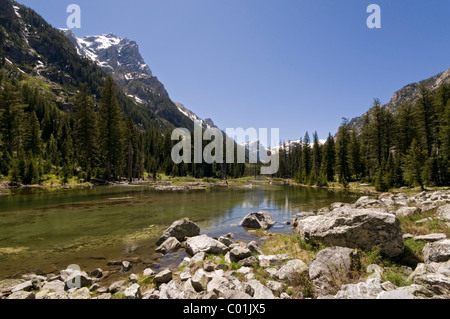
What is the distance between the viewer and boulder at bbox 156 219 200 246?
12875mm

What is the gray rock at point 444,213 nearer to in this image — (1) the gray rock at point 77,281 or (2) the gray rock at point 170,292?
(2) the gray rock at point 170,292

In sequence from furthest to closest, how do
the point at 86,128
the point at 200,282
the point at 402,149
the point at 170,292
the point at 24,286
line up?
the point at 86,128
the point at 402,149
the point at 24,286
the point at 200,282
the point at 170,292

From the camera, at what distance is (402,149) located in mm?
51594

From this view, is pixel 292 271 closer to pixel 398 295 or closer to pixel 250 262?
pixel 250 262

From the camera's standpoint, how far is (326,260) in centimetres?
709

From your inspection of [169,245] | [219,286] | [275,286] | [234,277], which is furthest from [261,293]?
[169,245]

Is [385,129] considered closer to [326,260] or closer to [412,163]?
[412,163]

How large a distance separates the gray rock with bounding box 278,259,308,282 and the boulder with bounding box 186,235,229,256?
13.7ft

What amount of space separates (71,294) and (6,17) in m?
271

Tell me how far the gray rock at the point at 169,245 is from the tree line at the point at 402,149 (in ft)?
129

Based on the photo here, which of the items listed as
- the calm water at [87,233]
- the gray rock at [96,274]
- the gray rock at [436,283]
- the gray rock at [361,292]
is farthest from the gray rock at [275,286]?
the gray rock at [96,274]

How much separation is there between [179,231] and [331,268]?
9318 mm

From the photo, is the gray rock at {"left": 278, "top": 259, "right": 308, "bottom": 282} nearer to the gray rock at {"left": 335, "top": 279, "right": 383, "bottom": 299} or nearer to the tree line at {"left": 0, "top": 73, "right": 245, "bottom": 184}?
the gray rock at {"left": 335, "top": 279, "right": 383, "bottom": 299}

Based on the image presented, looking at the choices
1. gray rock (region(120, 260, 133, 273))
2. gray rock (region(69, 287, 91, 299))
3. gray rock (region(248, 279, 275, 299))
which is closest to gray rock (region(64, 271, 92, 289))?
gray rock (region(69, 287, 91, 299))
